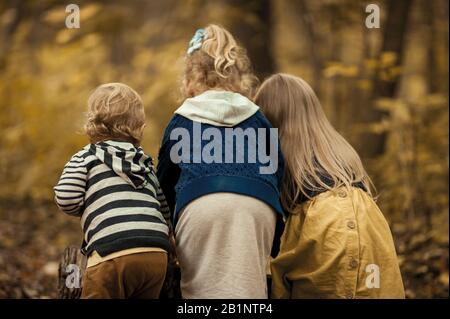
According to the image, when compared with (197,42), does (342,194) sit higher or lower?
lower

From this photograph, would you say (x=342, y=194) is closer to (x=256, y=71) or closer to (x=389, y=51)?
(x=256, y=71)

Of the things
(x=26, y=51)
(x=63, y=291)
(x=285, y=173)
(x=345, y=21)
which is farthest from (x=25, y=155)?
(x=285, y=173)

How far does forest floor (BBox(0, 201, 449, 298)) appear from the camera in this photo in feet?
15.4

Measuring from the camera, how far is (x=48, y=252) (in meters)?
6.49

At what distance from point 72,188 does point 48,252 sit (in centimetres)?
400

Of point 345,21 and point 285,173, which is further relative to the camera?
point 345,21

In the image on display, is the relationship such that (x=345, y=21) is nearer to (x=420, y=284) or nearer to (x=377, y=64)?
(x=377, y=64)

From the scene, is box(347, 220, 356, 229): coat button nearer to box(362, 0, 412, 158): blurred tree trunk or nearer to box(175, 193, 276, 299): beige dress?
box(175, 193, 276, 299): beige dress

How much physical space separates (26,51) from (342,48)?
4142 mm

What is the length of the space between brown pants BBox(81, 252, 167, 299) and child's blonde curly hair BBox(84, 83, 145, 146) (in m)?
0.58

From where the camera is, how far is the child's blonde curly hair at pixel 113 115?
288cm

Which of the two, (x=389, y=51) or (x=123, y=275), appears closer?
(x=123, y=275)

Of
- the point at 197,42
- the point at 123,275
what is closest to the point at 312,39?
the point at 197,42

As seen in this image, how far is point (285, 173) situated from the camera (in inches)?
124
